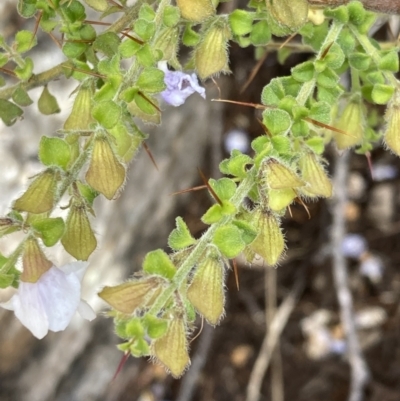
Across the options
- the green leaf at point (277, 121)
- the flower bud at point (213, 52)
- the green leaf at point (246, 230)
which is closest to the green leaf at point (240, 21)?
the flower bud at point (213, 52)

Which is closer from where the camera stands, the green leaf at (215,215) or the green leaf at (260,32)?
the green leaf at (215,215)

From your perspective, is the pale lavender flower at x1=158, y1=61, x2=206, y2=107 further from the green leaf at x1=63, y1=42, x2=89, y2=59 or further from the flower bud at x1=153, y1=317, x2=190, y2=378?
the flower bud at x1=153, y1=317, x2=190, y2=378

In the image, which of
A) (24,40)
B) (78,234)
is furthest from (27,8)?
(78,234)

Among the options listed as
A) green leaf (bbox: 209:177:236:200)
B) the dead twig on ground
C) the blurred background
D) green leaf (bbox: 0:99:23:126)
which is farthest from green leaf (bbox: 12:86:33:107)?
the dead twig on ground

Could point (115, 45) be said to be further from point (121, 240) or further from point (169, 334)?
point (121, 240)

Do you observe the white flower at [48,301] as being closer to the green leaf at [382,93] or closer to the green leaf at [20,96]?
the green leaf at [20,96]

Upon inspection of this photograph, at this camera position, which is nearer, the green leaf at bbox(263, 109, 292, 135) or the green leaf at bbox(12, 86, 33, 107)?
the green leaf at bbox(263, 109, 292, 135)
